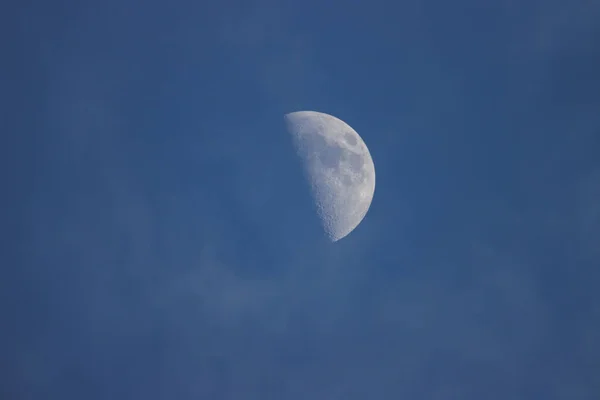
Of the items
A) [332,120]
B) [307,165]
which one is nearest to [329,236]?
[307,165]

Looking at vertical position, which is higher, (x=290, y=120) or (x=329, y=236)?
(x=290, y=120)

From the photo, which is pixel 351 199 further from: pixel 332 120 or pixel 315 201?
pixel 332 120

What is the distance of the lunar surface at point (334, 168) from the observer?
7652 millimetres

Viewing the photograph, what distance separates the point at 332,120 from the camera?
7953mm

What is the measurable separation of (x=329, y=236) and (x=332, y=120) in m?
2.47

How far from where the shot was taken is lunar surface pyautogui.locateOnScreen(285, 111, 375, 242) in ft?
25.1

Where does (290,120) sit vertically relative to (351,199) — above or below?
above

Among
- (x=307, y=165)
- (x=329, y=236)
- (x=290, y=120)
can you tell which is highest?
(x=290, y=120)

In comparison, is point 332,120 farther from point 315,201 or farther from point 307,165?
point 315,201

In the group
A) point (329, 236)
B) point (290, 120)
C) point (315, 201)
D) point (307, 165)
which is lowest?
point (329, 236)

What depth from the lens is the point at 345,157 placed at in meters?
7.78

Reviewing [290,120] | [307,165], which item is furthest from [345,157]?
[290,120]

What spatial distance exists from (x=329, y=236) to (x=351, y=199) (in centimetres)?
89

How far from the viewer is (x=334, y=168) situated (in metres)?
7.71
